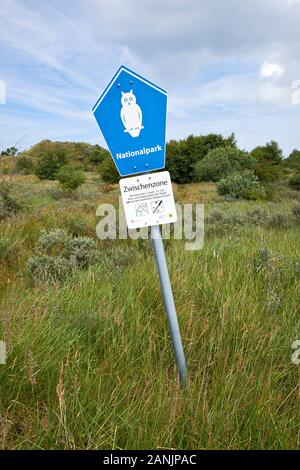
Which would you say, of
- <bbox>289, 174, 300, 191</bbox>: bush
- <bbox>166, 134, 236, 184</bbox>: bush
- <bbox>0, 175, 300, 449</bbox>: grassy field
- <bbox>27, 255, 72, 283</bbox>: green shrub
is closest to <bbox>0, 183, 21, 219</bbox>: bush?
<bbox>27, 255, 72, 283</bbox>: green shrub

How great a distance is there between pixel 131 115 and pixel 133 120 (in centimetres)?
3

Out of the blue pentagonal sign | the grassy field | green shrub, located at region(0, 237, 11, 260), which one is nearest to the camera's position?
the grassy field

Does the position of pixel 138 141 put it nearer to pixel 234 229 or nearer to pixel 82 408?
pixel 82 408

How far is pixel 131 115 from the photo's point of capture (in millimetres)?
2338

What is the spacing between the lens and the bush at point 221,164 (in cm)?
3578

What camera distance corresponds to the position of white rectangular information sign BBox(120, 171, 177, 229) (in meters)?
2.33

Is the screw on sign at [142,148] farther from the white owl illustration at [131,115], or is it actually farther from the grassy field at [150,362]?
the grassy field at [150,362]

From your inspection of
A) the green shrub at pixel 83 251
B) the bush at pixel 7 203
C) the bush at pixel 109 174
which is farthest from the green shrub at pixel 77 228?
the bush at pixel 109 174

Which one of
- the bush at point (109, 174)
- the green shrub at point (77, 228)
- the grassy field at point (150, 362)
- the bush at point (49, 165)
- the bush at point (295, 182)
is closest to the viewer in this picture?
the grassy field at point (150, 362)

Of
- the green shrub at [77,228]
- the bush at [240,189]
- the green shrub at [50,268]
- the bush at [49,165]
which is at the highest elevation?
the bush at [49,165]

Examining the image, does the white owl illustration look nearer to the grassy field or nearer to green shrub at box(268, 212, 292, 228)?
the grassy field

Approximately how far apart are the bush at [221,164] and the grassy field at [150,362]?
32.8 meters

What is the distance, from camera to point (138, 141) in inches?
92.4
